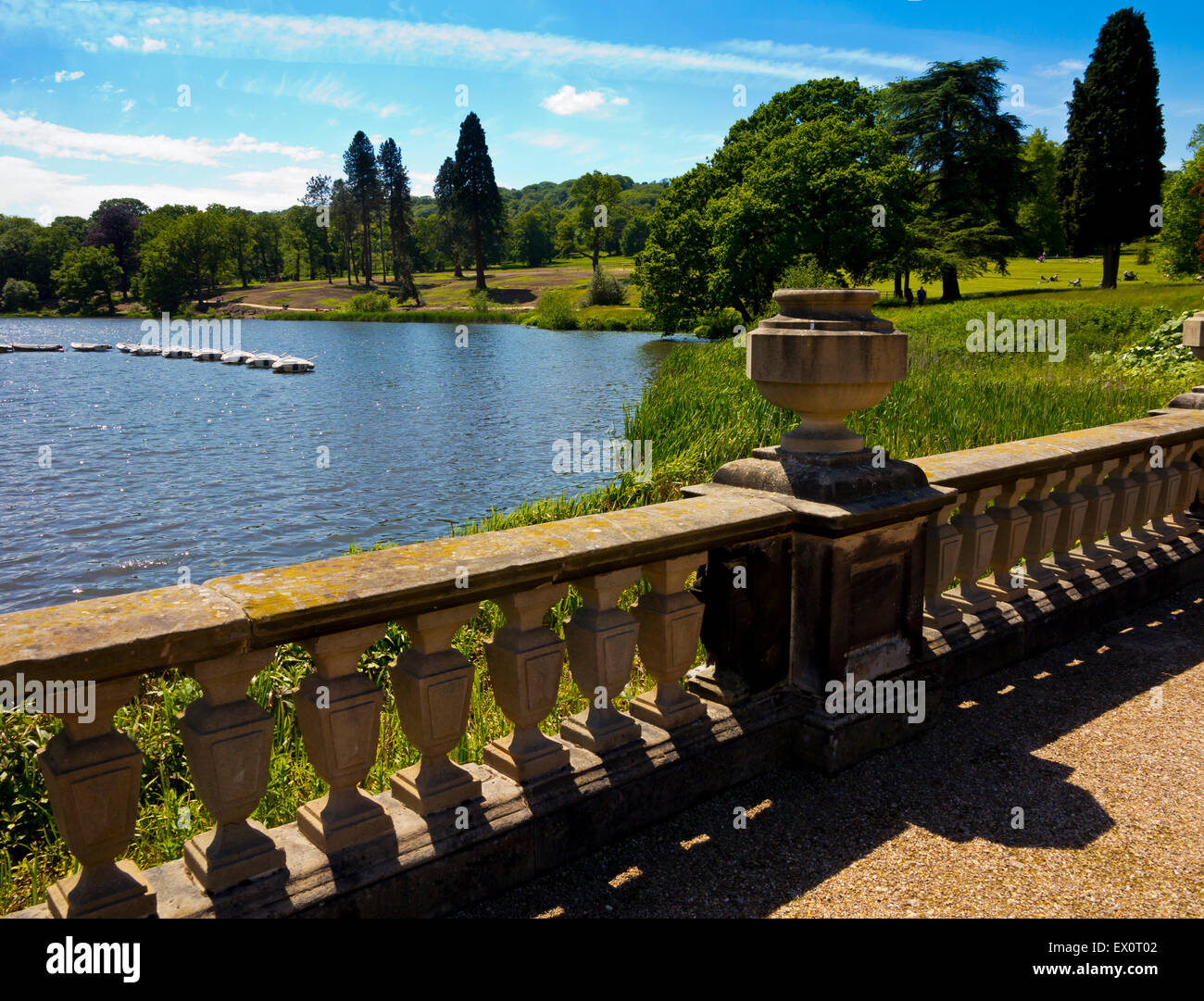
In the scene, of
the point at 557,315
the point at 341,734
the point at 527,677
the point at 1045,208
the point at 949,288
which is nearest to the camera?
the point at 341,734

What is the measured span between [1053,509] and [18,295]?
133 metres

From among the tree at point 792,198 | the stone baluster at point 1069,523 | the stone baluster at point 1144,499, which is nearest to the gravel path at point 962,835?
the stone baluster at point 1069,523

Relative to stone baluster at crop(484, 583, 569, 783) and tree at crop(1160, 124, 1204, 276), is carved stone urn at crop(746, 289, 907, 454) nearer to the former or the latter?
stone baluster at crop(484, 583, 569, 783)

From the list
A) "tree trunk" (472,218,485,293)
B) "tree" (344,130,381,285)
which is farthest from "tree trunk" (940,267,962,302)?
"tree" (344,130,381,285)

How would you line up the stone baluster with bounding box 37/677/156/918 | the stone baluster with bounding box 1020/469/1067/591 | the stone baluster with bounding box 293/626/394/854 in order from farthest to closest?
the stone baluster with bounding box 1020/469/1067/591 → the stone baluster with bounding box 293/626/394/854 → the stone baluster with bounding box 37/677/156/918

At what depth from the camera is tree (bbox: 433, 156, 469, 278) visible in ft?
318

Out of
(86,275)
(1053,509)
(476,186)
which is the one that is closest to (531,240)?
(476,186)

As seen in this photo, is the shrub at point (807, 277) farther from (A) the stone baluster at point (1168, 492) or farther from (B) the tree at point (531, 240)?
(B) the tree at point (531, 240)

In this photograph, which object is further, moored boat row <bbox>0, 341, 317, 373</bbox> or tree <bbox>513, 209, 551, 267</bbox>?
tree <bbox>513, 209, 551, 267</bbox>

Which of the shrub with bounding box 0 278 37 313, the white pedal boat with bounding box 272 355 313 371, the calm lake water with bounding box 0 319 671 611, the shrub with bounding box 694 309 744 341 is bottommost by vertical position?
the calm lake water with bounding box 0 319 671 611

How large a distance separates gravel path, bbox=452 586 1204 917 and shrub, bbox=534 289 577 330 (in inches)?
2876

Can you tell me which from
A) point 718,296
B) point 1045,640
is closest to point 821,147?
point 718,296

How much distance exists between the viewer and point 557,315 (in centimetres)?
7638

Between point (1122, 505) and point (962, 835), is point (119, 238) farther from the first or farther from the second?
point (962, 835)
